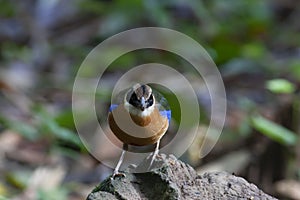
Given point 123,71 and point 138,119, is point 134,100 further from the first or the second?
point 123,71

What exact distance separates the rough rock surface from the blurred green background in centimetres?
157

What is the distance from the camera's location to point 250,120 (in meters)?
5.24

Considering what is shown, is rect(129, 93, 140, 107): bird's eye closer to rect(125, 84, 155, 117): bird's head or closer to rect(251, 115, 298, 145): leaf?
rect(125, 84, 155, 117): bird's head

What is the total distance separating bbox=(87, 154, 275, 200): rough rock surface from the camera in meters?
2.75

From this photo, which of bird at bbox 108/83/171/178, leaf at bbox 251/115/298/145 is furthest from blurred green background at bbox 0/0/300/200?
bird at bbox 108/83/171/178

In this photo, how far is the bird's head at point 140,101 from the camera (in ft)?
9.46

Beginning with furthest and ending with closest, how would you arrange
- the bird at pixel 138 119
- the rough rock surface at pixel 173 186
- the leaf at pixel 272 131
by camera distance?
the leaf at pixel 272 131 → the bird at pixel 138 119 → the rough rock surface at pixel 173 186

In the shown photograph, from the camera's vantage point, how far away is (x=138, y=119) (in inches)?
113

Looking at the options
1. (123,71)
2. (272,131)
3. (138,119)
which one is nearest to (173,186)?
(138,119)

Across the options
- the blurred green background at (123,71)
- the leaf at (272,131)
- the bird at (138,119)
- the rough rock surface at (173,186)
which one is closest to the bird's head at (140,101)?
the bird at (138,119)

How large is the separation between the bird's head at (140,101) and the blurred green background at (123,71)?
156 centimetres

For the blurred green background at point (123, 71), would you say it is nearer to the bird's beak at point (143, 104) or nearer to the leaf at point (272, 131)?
the leaf at point (272, 131)

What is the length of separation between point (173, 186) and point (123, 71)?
5351 millimetres

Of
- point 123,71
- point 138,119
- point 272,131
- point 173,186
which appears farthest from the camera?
point 123,71
